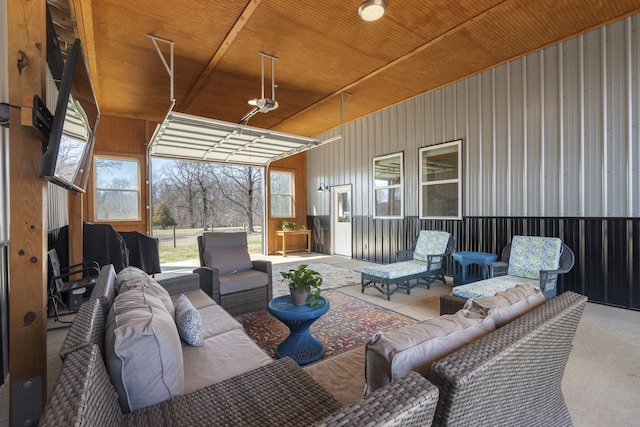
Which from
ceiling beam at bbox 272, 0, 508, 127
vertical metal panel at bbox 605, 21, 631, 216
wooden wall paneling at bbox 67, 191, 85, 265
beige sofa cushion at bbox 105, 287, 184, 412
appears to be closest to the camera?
beige sofa cushion at bbox 105, 287, 184, 412

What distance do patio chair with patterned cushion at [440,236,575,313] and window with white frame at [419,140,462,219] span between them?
58.3 inches

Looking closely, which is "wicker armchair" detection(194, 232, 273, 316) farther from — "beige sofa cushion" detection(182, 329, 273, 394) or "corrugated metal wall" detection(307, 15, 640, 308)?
"corrugated metal wall" detection(307, 15, 640, 308)

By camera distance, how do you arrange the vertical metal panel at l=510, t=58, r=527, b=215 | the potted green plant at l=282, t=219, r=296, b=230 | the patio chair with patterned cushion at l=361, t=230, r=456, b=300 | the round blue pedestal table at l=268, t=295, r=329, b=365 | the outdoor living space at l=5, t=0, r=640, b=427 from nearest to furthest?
the outdoor living space at l=5, t=0, r=640, b=427
the round blue pedestal table at l=268, t=295, r=329, b=365
the patio chair with patterned cushion at l=361, t=230, r=456, b=300
the vertical metal panel at l=510, t=58, r=527, b=215
the potted green plant at l=282, t=219, r=296, b=230

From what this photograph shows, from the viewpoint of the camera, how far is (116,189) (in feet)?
21.9

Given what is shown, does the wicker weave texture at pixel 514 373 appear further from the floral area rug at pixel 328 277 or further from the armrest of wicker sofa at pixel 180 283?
the floral area rug at pixel 328 277

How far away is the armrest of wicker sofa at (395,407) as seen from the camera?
0.64 m

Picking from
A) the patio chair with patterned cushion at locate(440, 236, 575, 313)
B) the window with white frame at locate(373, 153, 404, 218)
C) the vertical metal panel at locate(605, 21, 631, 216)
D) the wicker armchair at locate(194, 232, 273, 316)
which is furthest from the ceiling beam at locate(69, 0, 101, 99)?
the vertical metal panel at locate(605, 21, 631, 216)

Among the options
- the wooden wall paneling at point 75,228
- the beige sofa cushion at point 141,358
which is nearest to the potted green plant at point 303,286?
the beige sofa cushion at point 141,358

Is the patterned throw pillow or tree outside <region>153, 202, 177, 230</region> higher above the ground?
tree outside <region>153, 202, 177, 230</region>

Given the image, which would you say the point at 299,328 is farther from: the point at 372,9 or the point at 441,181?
the point at 441,181

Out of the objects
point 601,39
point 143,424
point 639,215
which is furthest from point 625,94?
point 143,424

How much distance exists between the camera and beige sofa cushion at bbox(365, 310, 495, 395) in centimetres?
95

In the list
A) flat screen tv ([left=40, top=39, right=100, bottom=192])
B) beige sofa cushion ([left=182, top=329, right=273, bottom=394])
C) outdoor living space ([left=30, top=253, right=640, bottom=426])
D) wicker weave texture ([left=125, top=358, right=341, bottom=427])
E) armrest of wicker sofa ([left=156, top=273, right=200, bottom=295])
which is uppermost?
flat screen tv ([left=40, top=39, right=100, bottom=192])

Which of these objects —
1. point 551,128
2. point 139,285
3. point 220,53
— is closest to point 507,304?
point 139,285
